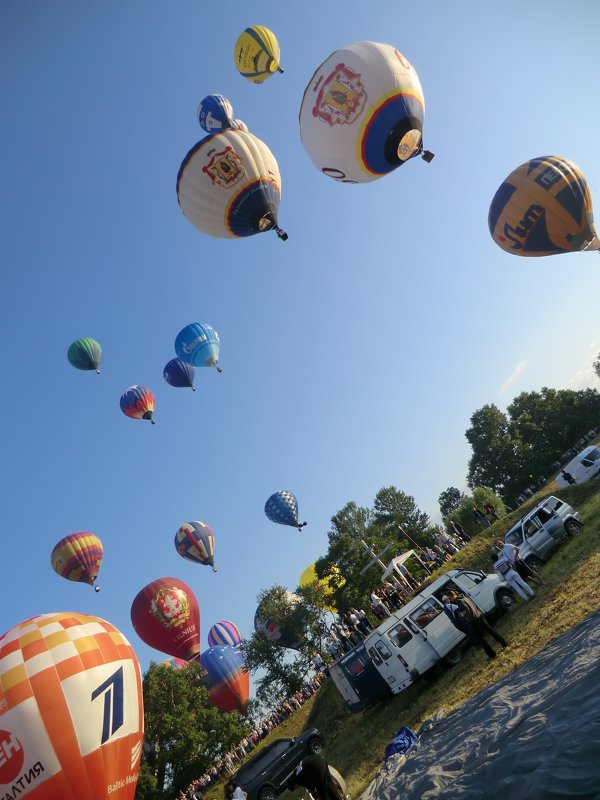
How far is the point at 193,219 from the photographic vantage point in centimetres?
1831

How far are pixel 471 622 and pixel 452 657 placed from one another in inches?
77.6

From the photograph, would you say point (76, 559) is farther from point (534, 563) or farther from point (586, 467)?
point (586, 467)

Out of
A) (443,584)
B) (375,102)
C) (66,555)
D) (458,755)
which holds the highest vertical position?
(66,555)

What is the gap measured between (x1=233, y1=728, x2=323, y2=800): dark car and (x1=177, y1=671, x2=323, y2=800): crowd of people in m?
16.6

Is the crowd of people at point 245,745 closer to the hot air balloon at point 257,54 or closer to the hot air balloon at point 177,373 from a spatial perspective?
the hot air balloon at point 177,373

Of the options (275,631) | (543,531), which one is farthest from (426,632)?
(275,631)

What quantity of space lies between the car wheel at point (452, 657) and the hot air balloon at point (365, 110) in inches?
598

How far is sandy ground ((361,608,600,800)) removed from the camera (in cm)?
383

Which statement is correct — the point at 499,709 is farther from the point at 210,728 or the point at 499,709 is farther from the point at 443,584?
the point at 210,728

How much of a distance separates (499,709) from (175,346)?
30624 mm

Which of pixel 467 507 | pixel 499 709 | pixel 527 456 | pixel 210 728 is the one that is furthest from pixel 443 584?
pixel 527 456

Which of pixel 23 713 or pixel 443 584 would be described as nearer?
pixel 23 713

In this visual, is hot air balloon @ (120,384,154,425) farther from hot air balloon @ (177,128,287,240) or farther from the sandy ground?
the sandy ground

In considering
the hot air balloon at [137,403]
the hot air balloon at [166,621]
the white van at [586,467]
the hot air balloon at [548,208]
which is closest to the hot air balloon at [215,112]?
the hot air balloon at [548,208]
